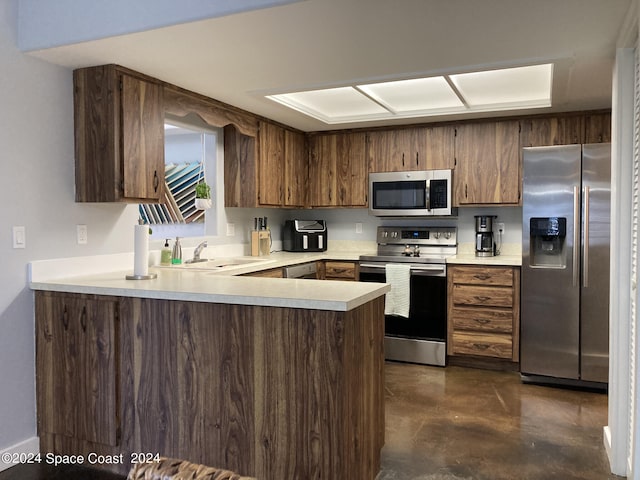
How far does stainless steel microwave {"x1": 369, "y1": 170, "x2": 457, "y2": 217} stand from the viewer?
4.66 m

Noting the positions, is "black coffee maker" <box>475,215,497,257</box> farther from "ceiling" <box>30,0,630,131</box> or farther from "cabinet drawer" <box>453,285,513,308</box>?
"ceiling" <box>30,0,630,131</box>

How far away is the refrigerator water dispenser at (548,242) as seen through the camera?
3.81 meters

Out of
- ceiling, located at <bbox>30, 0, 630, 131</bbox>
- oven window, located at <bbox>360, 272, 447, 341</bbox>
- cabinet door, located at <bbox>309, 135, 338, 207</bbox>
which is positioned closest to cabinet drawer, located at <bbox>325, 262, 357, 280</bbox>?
oven window, located at <bbox>360, 272, 447, 341</bbox>

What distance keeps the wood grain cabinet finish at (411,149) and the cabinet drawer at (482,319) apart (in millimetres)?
1346

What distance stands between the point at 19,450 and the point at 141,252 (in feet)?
3.96

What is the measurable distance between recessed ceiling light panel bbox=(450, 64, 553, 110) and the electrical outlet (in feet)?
8.42

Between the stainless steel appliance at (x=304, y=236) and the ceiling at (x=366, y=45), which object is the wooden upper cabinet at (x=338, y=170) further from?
the ceiling at (x=366, y=45)

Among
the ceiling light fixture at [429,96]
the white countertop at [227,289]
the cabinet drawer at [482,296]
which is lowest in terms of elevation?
the cabinet drawer at [482,296]

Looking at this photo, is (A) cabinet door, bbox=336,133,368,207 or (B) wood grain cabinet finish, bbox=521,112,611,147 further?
(A) cabinet door, bbox=336,133,368,207

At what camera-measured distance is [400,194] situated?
4.86 metres

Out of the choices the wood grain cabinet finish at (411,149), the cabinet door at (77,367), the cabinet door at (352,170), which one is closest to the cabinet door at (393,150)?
the wood grain cabinet finish at (411,149)

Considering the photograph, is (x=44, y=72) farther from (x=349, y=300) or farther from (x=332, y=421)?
(x=332, y=421)

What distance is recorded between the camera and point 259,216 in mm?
5062

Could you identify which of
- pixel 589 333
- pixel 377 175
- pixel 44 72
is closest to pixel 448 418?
pixel 589 333
